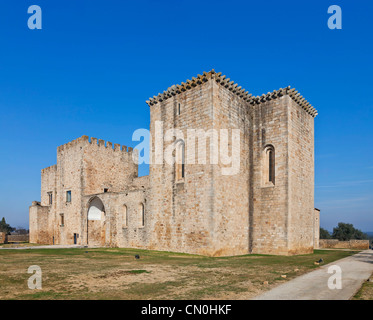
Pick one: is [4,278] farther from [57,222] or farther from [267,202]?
[57,222]

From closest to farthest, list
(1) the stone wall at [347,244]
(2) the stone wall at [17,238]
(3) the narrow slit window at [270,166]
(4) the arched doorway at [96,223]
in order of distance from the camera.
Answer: (3) the narrow slit window at [270,166] → (4) the arched doorway at [96,223] → (1) the stone wall at [347,244] → (2) the stone wall at [17,238]

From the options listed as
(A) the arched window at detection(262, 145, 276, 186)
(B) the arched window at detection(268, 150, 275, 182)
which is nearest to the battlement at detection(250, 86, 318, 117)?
(A) the arched window at detection(262, 145, 276, 186)

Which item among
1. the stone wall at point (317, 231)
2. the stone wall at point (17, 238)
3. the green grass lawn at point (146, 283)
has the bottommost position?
the stone wall at point (17, 238)

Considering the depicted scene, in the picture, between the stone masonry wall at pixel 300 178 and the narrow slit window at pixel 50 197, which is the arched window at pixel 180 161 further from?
the narrow slit window at pixel 50 197

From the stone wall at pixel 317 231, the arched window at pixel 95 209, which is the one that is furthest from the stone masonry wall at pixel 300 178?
the arched window at pixel 95 209

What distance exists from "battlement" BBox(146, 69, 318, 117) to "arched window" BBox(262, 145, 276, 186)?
138 inches

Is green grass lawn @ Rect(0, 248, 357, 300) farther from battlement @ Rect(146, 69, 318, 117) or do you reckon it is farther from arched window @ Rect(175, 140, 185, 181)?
battlement @ Rect(146, 69, 318, 117)

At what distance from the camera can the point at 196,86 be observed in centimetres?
1948

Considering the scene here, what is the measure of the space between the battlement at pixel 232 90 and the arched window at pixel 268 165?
350 cm

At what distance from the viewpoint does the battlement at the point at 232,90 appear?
61.9ft

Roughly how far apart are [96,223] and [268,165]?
17.5 meters

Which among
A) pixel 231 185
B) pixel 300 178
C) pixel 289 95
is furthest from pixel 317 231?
pixel 289 95
